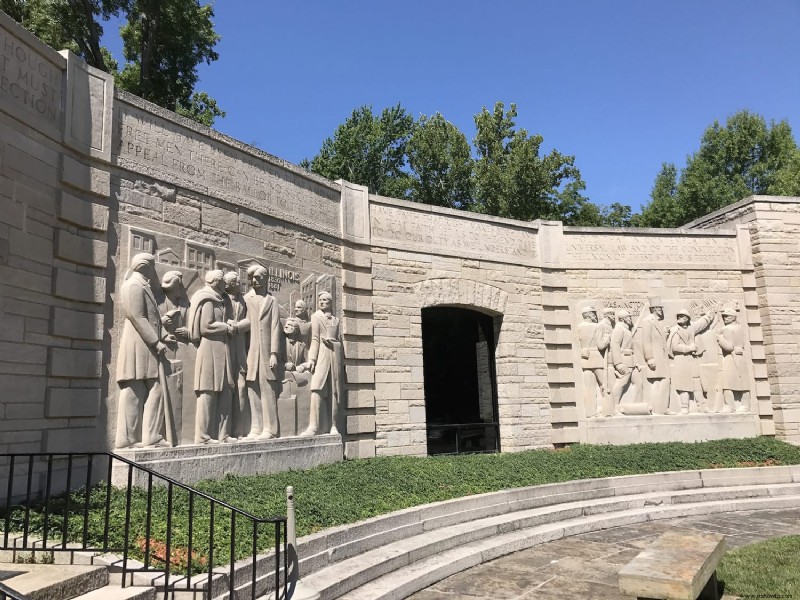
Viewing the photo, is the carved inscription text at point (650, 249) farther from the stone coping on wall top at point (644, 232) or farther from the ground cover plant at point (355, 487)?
the ground cover plant at point (355, 487)

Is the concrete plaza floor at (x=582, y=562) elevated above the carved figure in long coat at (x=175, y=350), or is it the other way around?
the carved figure in long coat at (x=175, y=350)

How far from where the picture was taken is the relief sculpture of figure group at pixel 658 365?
13.0 m

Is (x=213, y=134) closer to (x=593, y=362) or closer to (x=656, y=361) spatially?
(x=593, y=362)

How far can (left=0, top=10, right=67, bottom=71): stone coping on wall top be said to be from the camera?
20.6 ft

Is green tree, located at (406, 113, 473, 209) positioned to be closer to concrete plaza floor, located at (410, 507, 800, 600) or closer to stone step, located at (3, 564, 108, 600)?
concrete plaza floor, located at (410, 507, 800, 600)

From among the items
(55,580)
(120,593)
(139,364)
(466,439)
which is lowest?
(120,593)

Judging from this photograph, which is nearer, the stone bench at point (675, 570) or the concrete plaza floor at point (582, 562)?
the stone bench at point (675, 570)

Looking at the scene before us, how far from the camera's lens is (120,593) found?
416 cm

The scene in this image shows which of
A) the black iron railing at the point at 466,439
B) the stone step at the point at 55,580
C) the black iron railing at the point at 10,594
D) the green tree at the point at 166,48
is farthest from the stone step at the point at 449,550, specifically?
the green tree at the point at 166,48

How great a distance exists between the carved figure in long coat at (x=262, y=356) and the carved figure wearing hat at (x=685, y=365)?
8.67 meters

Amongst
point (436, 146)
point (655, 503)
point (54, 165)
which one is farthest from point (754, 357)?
point (436, 146)

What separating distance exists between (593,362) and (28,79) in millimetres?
10820

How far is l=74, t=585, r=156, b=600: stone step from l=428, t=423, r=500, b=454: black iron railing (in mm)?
8382

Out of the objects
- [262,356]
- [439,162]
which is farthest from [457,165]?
[262,356]
